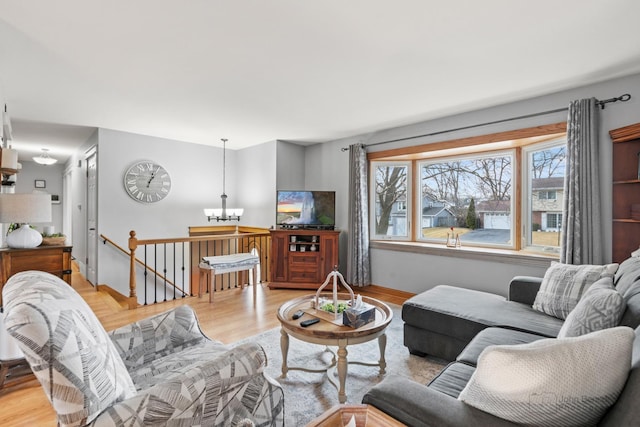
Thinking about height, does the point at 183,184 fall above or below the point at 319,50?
below

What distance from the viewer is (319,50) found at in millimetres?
2248

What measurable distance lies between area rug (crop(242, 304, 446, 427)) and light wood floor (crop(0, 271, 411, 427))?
38 cm

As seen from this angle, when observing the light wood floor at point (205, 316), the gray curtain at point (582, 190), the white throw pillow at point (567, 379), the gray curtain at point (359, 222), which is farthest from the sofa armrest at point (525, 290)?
the gray curtain at point (359, 222)

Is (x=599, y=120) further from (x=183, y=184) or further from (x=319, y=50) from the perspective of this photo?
(x=183, y=184)

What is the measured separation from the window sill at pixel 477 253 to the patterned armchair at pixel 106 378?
2999 millimetres

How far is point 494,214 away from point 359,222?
174 cm

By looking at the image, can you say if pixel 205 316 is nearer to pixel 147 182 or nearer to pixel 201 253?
pixel 201 253

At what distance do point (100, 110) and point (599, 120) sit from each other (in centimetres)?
522

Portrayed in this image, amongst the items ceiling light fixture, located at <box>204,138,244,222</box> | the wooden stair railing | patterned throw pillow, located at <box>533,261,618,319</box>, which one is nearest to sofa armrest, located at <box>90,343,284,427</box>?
patterned throw pillow, located at <box>533,261,618,319</box>

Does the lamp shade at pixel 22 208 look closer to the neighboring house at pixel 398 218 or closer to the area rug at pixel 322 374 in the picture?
the area rug at pixel 322 374

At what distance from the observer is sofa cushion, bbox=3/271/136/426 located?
907 mm

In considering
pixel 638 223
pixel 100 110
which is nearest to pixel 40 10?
pixel 100 110

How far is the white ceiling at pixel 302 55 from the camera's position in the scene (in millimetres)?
1816

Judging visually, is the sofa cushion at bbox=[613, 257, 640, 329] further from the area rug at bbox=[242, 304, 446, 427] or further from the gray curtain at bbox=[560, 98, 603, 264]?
the area rug at bbox=[242, 304, 446, 427]
